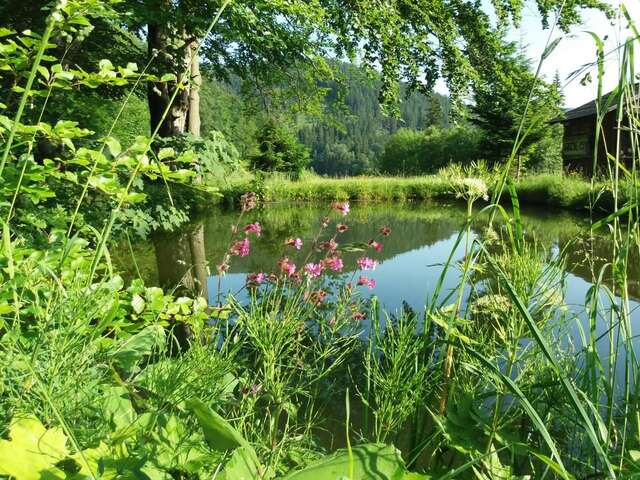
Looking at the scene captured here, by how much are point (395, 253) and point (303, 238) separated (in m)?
2.04

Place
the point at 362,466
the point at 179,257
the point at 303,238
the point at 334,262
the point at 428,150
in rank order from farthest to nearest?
the point at 428,150 → the point at 303,238 → the point at 179,257 → the point at 334,262 → the point at 362,466

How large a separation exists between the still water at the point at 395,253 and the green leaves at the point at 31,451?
1.07 metres

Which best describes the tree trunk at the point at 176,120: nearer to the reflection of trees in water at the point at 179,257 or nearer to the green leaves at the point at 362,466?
the reflection of trees in water at the point at 179,257

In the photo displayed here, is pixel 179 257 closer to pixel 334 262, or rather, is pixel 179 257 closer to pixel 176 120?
pixel 176 120

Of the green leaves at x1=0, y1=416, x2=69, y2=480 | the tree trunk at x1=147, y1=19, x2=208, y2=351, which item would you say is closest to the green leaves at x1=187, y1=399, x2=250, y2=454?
the green leaves at x1=0, y1=416, x2=69, y2=480

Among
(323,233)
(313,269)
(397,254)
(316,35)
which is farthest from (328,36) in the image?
(313,269)

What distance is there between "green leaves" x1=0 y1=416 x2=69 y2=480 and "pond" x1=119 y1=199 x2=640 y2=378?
118 centimetres

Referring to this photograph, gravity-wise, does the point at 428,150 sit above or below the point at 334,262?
above

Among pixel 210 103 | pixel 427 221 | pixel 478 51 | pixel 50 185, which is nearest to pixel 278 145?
pixel 210 103

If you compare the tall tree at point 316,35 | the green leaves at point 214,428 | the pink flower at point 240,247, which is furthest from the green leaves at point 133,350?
the tall tree at point 316,35

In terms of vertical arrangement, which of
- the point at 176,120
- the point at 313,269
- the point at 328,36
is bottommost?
the point at 313,269

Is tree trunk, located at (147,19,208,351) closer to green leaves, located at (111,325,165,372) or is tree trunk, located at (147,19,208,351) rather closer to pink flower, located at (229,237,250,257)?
pink flower, located at (229,237,250,257)

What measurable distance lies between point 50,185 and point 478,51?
6.86m

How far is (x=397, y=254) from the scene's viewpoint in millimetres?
7746
